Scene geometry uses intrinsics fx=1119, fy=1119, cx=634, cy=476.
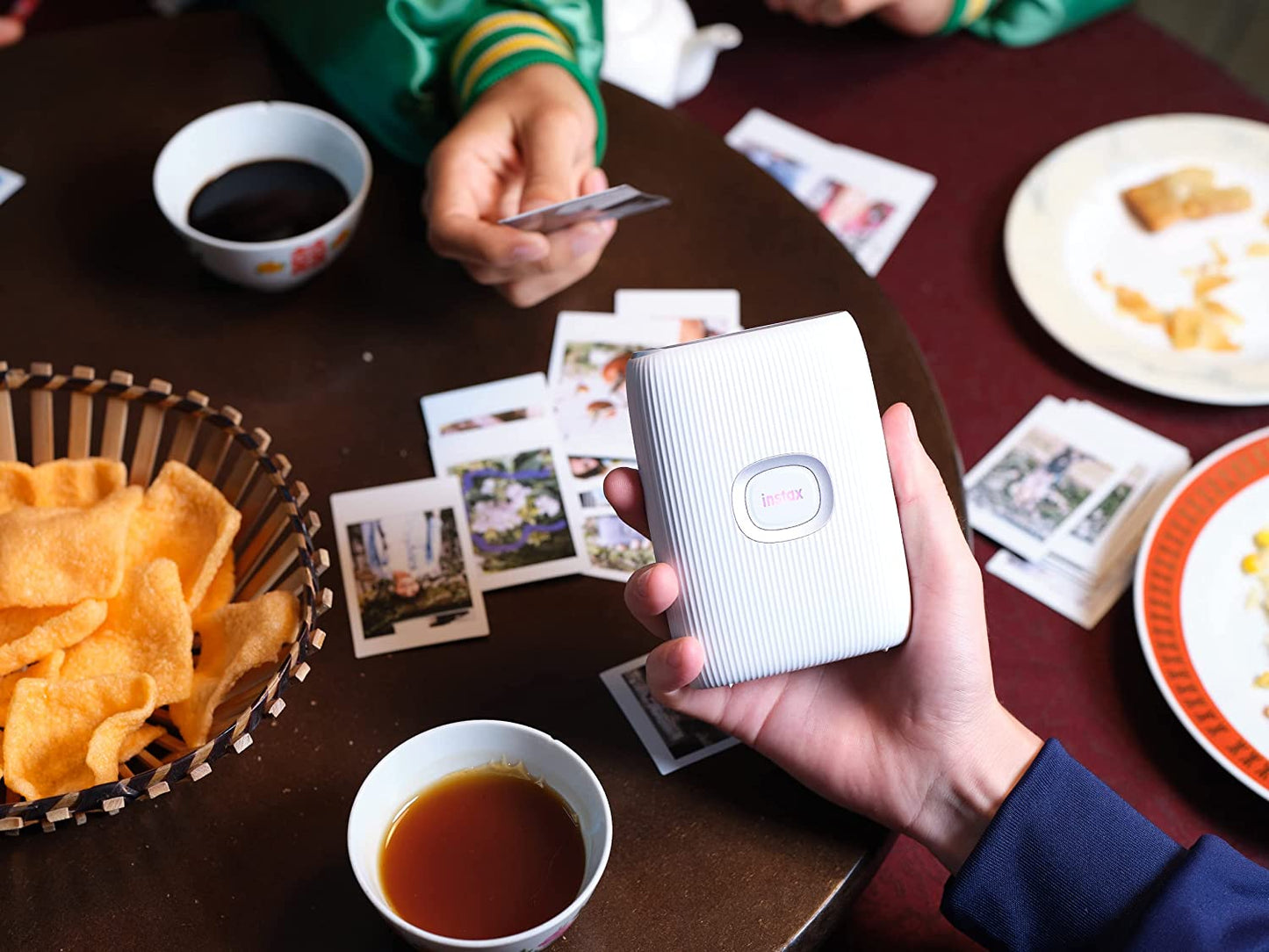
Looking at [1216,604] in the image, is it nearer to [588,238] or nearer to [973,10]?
[588,238]

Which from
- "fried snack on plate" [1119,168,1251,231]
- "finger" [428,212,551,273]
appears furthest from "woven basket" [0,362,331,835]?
"fried snack on plate" [1119,168,1251,231]

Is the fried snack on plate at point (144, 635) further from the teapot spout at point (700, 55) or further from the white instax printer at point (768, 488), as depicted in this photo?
the teapot spout at point (700, 55)


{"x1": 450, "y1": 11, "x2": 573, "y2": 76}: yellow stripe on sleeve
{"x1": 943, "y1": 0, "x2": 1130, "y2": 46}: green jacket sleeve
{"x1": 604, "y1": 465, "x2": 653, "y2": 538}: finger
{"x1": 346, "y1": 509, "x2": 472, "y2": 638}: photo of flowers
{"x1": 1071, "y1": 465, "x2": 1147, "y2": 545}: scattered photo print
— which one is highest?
{"x1": 450, "y1": 11, "x2": 573, "y2": 76}: yellow stripe on sleeve

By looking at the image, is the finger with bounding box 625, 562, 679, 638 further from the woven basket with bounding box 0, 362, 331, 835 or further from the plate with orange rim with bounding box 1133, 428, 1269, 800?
the plate with orange rim with bounding box 1133, 428, 1269, 800

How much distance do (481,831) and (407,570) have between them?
0.27 m

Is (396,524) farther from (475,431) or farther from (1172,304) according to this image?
(1172,304)

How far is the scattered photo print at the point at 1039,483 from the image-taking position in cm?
108

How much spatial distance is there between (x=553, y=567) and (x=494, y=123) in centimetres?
48

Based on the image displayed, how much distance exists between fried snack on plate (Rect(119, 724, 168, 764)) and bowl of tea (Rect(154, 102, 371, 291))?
438 millimetres

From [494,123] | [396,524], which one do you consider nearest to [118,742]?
[396,524]

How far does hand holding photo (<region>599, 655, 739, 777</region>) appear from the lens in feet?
2.57

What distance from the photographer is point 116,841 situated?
2.43ft

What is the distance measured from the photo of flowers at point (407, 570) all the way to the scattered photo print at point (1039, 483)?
52 cm

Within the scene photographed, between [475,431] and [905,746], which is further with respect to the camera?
[475,431]
